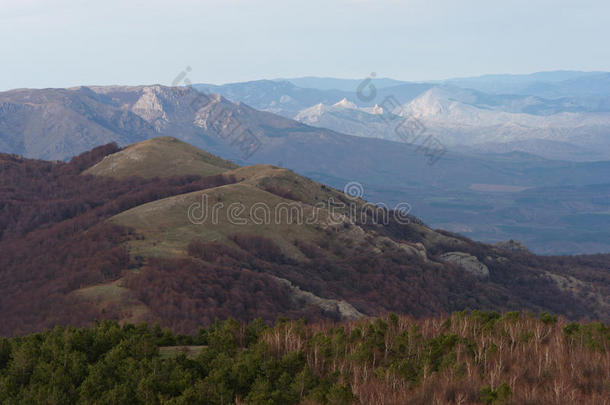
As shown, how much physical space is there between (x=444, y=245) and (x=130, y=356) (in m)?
137

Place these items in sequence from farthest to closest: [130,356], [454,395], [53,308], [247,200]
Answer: [247,200], [53,308], [130,356], [454,395]

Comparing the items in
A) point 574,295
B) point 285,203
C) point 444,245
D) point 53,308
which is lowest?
point 574,295

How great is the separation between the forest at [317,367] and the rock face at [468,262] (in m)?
110

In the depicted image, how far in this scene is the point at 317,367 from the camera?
936 inches

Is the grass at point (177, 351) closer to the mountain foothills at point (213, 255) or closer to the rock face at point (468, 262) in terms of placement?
the mountain foothills at point (213, 255)

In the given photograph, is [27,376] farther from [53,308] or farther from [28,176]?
[28,176]

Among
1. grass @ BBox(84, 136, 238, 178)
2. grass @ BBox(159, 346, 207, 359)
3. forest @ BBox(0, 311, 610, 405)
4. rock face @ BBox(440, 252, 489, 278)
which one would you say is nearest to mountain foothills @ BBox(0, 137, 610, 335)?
rock face @ BBox(440, 252, 489, 278)

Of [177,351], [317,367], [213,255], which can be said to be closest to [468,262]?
[213,255]

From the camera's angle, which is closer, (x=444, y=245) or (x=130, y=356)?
(x=130, y=356)

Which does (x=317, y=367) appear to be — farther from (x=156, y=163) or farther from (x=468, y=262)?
(x=156, y=163)

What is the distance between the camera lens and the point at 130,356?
24.6m

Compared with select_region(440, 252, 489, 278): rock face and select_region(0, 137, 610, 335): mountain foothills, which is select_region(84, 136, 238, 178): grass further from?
select_region(440, 252, 489, 278): rock face

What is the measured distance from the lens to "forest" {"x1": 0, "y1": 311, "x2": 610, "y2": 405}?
2014 cm

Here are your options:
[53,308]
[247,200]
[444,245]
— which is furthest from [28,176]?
[444,245]
